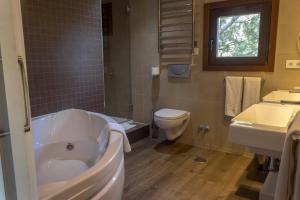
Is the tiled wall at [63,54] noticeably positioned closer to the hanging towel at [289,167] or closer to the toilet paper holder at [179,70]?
the toilet paper holder at [179,70]

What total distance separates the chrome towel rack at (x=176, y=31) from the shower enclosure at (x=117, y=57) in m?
0.63

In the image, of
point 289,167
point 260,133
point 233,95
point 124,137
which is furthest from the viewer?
point 233,95

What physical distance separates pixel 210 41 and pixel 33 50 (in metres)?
1.97

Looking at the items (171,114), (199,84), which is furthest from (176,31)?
(171,114)

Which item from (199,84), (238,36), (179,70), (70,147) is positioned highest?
(238,36)

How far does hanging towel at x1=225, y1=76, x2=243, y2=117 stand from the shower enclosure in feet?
5.12

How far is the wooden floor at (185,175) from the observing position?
2.03 meters

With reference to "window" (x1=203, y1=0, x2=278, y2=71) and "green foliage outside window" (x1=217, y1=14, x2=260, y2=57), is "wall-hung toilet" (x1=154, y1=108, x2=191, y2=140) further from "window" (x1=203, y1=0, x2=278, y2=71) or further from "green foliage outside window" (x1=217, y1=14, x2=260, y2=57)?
"green foliage outside window" (x1=217, y1=14, x2=260, y2=57)

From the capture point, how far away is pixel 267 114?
174 cm

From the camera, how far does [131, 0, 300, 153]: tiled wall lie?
237 centimetres

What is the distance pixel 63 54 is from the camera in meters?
2.52

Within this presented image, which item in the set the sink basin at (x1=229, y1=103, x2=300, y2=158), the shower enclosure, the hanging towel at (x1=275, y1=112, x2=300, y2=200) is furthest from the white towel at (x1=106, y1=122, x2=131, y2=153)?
the shower enclosure

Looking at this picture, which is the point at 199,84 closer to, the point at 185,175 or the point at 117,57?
the point at 185,175

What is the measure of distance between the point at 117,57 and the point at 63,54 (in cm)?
130
